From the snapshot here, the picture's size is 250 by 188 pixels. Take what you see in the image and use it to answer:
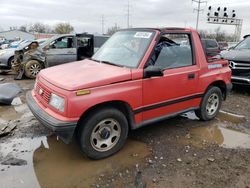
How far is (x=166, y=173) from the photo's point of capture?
3346mm

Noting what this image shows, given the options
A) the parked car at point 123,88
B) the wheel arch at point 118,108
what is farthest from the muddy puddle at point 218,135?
the wheel arch at point 118,108

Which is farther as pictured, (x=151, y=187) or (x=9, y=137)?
(x=9, y=137)

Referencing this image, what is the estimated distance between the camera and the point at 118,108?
3713 millimetres

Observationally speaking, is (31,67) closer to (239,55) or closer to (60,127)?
(60,127)

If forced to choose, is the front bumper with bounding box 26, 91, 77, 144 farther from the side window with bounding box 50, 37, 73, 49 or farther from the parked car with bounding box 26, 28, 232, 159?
the side window with bounding box 50, 37, 73, 49

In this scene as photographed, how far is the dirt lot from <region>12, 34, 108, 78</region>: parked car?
505 cm

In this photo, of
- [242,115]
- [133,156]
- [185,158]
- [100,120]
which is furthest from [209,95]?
[100,120]

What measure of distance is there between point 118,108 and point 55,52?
6.93m

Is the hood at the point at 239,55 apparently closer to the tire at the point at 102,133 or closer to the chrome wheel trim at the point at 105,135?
the tire at the point at 102,133

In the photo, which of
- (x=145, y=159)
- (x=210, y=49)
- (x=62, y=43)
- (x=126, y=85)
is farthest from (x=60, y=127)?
(x=62, y=43)

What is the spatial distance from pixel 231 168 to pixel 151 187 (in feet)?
4.21

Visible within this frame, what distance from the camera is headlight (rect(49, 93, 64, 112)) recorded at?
3207mm

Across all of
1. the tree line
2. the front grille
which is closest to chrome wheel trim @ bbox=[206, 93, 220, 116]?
the front grille

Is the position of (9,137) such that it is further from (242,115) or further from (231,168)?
(242,115)
